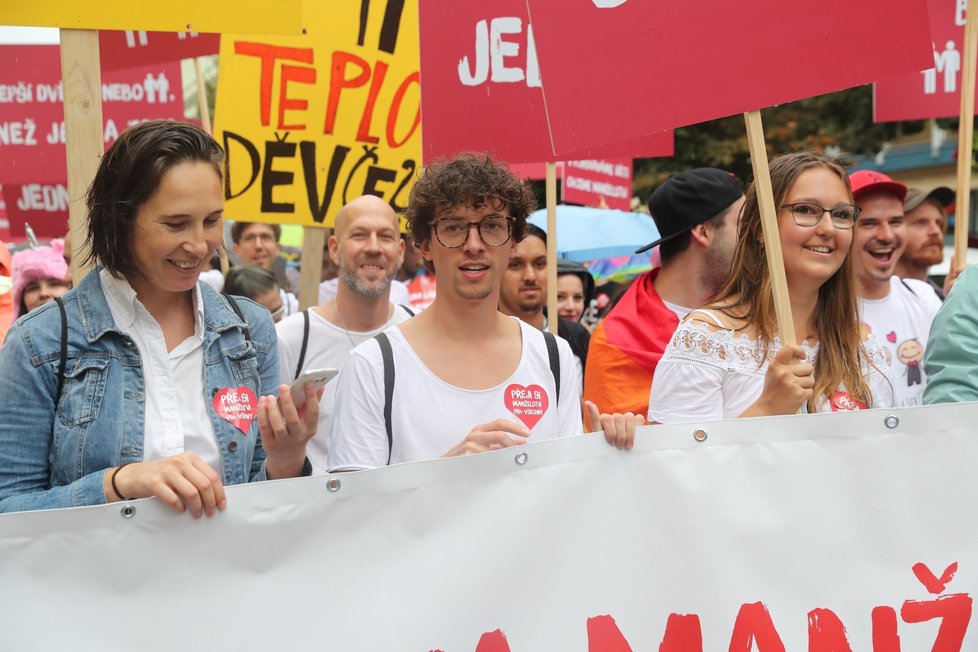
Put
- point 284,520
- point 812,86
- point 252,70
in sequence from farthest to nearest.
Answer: point 252,70, point 812,86, point 284,520

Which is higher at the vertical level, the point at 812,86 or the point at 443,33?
the point at 443,33

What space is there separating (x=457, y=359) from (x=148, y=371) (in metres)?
0.71

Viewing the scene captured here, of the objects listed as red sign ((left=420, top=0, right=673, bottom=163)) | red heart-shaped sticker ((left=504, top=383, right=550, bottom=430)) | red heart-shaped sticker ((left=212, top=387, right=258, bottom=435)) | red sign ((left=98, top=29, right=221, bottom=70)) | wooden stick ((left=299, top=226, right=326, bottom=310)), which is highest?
red sign ((left=98, top=29, right=221, bottom=70))

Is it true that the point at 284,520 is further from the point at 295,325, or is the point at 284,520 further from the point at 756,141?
the point at 295,325

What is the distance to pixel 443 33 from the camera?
3939 mm

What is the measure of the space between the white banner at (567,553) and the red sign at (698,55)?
73 centimetres

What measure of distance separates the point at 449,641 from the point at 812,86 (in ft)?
4.61

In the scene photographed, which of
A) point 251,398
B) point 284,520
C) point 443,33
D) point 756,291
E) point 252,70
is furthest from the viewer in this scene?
point 252,70

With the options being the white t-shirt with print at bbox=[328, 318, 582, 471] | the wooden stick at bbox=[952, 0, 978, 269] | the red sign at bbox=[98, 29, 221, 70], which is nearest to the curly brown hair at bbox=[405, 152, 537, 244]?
the white t-shirt with print at bbox=[328, 318, 582, 471]

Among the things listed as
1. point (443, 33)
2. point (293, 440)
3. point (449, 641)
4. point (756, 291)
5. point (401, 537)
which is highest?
point (443, 33)

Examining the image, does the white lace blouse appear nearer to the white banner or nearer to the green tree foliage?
the white banner

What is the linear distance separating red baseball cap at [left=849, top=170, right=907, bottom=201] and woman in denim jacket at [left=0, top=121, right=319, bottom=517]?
2.90 meters

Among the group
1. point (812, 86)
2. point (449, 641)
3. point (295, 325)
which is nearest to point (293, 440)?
point (449, 641)

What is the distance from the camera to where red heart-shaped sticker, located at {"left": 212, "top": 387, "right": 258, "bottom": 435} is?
233 centimetres
